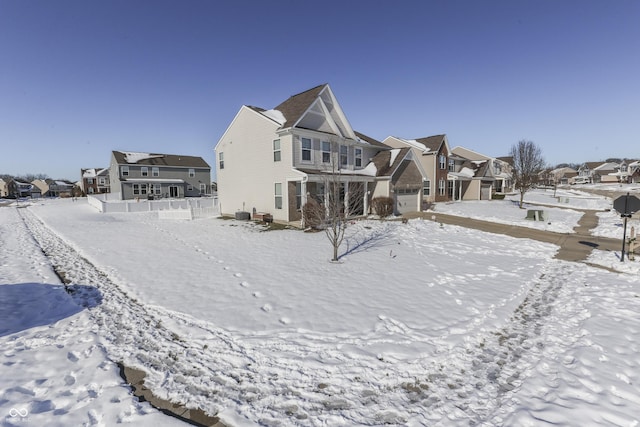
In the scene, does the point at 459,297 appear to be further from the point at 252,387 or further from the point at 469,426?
the point at 252,387

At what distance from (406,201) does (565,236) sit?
10.6 m

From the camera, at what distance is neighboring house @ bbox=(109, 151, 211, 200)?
1640 inches

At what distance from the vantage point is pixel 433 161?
3092 centimetres

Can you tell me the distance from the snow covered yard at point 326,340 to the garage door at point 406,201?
12.5 meters

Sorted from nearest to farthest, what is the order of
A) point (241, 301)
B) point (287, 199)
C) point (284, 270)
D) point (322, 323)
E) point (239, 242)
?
point (322, 323) → point (241, 301) → point (284, 270) → point (239, 242) → point (287, 199)

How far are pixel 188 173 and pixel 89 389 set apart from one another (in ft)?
161

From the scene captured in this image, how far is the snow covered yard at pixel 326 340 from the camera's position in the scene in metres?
3.65

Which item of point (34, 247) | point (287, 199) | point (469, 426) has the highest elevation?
point (287, 199)

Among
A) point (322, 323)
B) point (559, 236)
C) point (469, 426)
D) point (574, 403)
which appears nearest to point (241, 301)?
point (322, 323)

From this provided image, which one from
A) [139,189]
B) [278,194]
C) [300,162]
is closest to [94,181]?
[139,189]

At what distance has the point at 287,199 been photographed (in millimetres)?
17672

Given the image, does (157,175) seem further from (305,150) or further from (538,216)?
(538,216)

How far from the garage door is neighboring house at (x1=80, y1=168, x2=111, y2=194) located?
2704 inches

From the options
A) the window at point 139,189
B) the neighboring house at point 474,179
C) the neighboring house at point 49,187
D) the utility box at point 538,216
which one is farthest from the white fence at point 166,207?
the neighboring house at point 49,187
